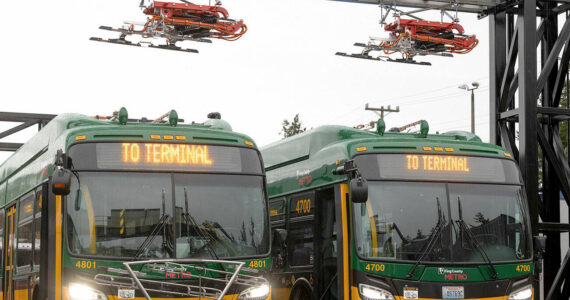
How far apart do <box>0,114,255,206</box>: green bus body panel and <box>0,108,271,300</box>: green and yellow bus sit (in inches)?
0.8

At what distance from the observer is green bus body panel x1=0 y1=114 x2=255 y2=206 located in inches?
401

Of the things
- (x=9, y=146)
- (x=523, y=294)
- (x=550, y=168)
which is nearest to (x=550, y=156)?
Result: (x=550, y=168)

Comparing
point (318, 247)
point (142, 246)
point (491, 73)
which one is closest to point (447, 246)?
point (318, 247)

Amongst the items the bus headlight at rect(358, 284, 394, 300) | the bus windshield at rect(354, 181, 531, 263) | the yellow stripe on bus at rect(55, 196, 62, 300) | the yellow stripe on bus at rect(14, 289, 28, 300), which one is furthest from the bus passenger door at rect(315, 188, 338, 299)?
the yellow stripe on bus at rect(14, 289, 28, 300)

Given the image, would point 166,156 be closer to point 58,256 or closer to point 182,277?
point 182,277

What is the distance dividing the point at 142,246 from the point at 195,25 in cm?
1160

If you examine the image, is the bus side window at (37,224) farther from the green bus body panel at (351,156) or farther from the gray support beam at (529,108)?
the gray support beam at (529,108)

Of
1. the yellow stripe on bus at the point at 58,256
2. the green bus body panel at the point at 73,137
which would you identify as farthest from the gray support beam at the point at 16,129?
the yellow stripe on bus at the point at 58,256

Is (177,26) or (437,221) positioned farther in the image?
(177,26)

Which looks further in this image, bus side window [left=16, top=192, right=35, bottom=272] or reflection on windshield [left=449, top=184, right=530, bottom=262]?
bus side window [left=16, top=192, right=35, bottom=272]

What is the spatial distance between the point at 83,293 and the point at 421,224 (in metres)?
4.08

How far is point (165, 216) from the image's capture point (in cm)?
969

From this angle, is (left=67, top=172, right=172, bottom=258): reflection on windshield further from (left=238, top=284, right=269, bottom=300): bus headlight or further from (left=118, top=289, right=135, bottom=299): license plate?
(left=238, top=284, right=269, bottom=300): bus headlight

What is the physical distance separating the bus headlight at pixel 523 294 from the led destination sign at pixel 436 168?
1.37 meters
